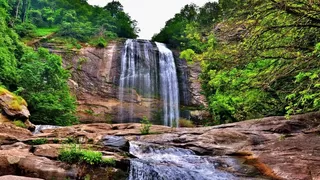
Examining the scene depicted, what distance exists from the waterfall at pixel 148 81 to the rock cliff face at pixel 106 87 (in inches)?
9.4

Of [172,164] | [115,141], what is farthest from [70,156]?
[115,141]

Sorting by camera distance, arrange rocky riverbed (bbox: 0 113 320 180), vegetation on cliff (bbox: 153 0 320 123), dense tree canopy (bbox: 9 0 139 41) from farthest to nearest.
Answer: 1. dense tree canopy (bbox: 9 0 139 41)
2. rocky riverbed (bbox: 0 113 320 180)
3. vegetation on cliff (bbox: 153 0 320 123)

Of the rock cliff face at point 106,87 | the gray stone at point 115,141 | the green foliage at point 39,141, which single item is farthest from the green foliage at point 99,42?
the green foliage at point 39,141

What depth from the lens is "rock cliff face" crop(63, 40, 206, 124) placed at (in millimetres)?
23062

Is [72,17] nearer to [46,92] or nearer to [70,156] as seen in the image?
[46,92]

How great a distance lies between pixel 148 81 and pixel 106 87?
3586mm

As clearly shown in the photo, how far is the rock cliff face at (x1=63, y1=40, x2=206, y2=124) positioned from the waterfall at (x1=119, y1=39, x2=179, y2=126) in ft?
0.78

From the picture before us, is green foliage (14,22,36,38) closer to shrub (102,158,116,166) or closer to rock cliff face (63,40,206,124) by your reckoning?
rock cliff face (63,40,206,124)

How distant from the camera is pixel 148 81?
2492cm

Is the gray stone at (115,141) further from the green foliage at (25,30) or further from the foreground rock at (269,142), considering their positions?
the green foliage at (25,30)

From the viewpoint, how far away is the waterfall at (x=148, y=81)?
2386 cm

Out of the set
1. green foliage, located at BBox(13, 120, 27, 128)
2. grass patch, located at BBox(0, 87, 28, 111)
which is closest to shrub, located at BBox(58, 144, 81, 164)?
green foliage, located at BBox(13, 120, 27, 128)

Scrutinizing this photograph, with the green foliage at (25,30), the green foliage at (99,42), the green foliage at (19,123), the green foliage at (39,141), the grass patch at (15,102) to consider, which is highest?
the green foliage at (25,30)

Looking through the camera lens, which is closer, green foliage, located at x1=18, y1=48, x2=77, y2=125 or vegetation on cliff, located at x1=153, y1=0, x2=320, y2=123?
vegetation on cliff, located at x1=153, y1=0, x2=320, y2=123
